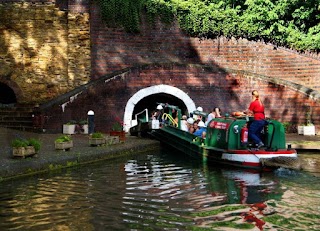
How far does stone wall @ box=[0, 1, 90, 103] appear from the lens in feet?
63.3

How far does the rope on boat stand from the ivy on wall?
10.9m

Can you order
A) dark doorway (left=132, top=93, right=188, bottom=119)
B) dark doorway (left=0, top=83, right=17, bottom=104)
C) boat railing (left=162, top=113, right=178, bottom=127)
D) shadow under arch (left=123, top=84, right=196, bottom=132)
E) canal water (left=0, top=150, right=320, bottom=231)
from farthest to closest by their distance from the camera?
dark doorway (left=0, top=83, right=17, bottom=104) → dark doorway (left=132, top=93, right=188, bottom=119) → shadow under arch (left=123, top=84, right=196, bottom=132) → boat railing (left=162, top=113, right=178, bottom=127) → canal water (left=0, top=150, right=320, bottom=231)

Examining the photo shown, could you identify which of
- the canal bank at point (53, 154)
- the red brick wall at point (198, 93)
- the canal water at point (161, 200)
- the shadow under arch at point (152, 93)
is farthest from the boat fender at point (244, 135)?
the shadow under arch at point (152, 93)

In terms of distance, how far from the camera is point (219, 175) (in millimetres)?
9766

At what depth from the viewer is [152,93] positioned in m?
18.3

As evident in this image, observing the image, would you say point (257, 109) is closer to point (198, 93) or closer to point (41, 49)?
point (198, 93)

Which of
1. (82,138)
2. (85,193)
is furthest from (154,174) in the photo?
(82,138)

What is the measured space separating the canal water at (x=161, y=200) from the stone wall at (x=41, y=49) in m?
9.52

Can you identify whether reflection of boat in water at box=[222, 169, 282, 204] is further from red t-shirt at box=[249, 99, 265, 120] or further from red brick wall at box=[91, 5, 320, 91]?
red brick wall at box=[91, 5, 320, 91]

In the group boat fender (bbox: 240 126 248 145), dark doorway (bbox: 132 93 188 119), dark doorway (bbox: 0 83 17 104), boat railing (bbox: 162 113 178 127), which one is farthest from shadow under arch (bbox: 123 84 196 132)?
boat fender (bbox: 240 126 248 145)

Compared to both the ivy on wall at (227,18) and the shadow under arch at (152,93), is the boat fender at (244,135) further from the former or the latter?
the ivy on wall at (227,18)

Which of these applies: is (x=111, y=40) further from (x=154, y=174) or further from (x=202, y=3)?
(x=154, y=174)

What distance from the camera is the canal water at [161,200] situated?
19.4 feet

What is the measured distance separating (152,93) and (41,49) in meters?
4.78
